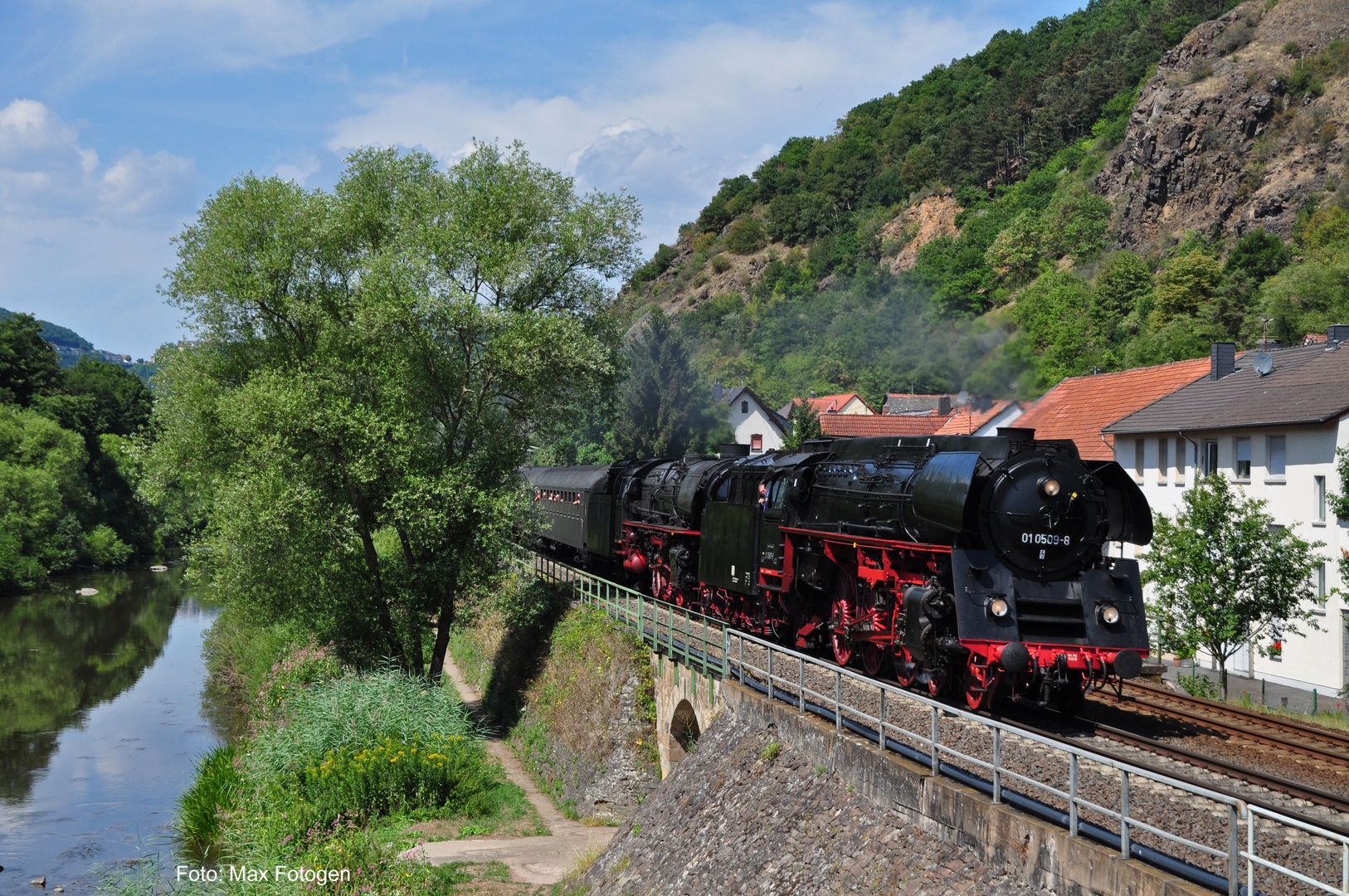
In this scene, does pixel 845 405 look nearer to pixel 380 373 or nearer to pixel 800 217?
pixel 380 373

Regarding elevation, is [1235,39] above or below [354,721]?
above

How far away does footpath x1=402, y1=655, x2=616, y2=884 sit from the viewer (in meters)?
17.4

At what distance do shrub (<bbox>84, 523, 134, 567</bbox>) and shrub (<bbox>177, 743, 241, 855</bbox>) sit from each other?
43052mm

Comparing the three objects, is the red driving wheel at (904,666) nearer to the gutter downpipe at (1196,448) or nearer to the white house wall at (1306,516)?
the white house wall at (1306,516)

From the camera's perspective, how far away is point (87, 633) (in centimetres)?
4269

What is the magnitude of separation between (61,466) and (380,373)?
40688 millimetres

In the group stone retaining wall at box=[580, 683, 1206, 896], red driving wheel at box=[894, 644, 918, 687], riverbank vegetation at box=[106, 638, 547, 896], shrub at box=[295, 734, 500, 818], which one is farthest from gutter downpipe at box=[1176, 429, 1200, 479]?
shrub at box=[295, 734, 500, 818]

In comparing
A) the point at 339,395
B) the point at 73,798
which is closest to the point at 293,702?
the point at 73,798

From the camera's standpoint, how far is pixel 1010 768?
10617 mm

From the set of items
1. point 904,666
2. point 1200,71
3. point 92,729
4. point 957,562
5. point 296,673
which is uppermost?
point 1200,71

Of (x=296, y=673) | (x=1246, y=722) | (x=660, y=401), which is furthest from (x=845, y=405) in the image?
(x=1246, y=722)

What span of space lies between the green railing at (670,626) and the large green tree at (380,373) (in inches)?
114

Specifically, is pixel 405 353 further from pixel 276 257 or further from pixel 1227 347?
pixel 1227 347

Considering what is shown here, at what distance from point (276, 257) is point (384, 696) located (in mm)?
11643
